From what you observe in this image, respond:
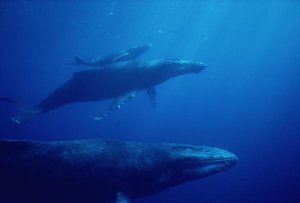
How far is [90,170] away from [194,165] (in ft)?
7.39

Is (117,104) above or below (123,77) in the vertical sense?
below

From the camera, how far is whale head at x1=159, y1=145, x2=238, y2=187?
24.2 feet

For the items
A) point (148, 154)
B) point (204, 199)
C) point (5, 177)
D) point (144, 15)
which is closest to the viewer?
point (5, 177)

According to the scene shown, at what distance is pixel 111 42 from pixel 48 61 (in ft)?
62.2

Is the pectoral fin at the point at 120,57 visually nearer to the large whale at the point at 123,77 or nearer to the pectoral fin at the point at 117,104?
the large whale at the point at 123,77

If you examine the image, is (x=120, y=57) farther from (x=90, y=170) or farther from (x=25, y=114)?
(x=90, y=170)

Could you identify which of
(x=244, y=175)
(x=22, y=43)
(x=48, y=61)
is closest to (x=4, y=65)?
(x=48, y=61)

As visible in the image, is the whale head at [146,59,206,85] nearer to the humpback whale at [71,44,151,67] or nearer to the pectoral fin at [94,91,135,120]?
the pectoral fin at [94,91,135,120]

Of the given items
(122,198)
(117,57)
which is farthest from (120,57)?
(122,198)

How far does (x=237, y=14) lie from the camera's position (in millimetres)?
59375

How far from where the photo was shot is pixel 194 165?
7488 millimetres

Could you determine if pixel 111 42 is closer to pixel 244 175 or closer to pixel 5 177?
pixel 244 175

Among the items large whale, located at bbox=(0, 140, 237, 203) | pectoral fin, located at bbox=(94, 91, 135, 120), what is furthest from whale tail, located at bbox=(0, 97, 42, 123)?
large whale, located at bbox=(0, 140, 237, 203)

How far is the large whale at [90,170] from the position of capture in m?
7.04
